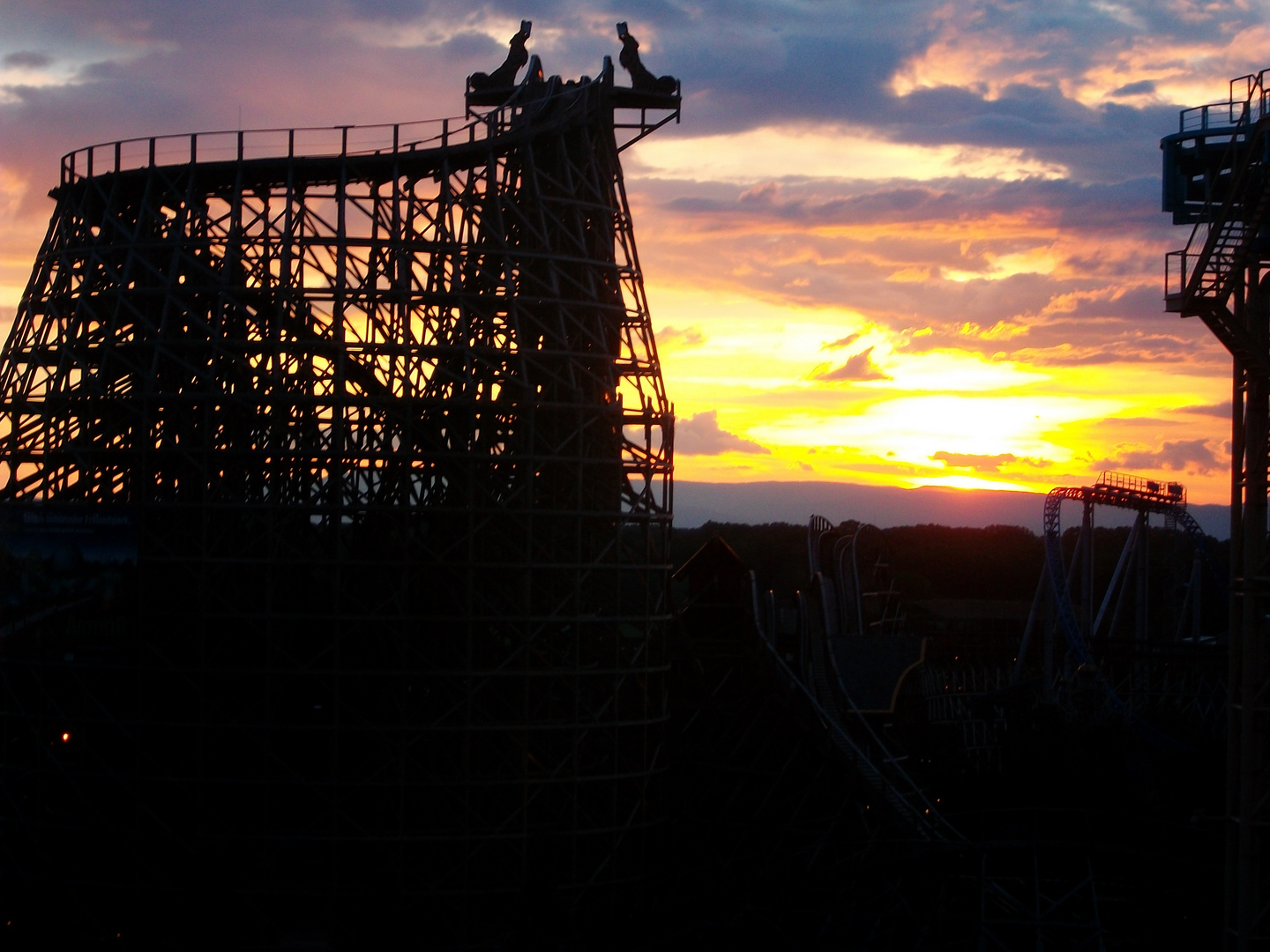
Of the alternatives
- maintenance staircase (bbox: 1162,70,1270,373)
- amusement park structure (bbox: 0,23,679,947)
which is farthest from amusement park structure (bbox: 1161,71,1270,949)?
amusement park structure (bbox: 0,23,679,947)

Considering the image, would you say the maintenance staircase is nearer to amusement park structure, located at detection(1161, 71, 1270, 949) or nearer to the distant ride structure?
amusement park structure, located at detection(1161, 71, 1270, 949)

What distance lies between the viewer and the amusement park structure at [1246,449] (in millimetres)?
20672

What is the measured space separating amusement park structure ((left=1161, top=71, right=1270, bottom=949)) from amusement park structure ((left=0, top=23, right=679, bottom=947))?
1143cm

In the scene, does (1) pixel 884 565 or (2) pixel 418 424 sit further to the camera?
(1) pixel 884 565

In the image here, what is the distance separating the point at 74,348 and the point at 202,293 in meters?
3.07

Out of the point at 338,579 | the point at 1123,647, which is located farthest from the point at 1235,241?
the point at 1123,647

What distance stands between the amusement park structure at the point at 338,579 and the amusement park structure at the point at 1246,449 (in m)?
11.4

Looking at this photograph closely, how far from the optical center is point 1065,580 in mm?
51281

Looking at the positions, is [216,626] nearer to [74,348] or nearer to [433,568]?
[433,568]

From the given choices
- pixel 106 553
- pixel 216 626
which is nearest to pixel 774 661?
pixel 216 626

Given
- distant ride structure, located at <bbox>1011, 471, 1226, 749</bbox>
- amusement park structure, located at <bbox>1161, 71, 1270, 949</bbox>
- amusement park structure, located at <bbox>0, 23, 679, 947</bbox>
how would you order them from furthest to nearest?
distant ride structure, located at <bbox>1011, 471, 1226, 749</bbox> → amusement park structure, located at <bbox>0, 23, 679, 947</bbox> → amusement park structure, located at <bbox>1161, 71, 1270, 949</bbox>

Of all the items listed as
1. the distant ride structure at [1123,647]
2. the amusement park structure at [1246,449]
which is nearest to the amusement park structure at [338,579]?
the amusement park structure at [1246,449]

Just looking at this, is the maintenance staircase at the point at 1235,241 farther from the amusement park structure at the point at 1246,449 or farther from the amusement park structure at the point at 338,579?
the amusement park structure at the point at 338,579

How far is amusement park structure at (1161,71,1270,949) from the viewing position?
20.7 metres
